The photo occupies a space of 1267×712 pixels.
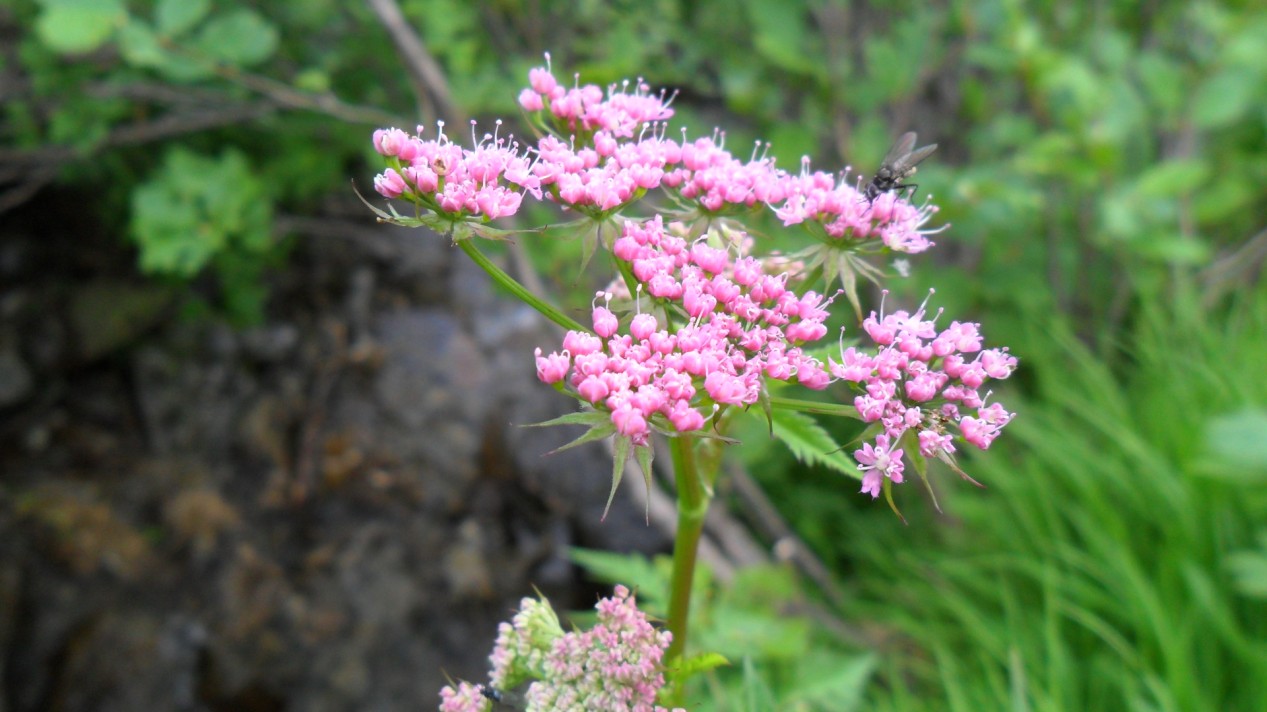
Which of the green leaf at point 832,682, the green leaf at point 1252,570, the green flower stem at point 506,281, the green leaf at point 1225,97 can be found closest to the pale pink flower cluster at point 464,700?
the green flower stem at point 506,281

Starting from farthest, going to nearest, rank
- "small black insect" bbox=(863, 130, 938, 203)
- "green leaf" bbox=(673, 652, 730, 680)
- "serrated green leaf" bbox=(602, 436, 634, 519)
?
"small black insect" bbox=(863, 130, 938, 203) < "green leaf" bbox=(673, 652, 730, 680) < "serrated green leaf" bbox=(602, 436, 634, 519)

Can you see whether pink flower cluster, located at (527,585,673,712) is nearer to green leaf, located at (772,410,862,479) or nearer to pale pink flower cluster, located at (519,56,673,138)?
green leaf, located at (772,410,862,479)

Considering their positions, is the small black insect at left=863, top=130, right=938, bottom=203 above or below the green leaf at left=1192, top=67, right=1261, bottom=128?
below

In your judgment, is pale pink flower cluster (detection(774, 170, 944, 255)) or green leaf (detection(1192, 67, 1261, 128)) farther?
green leaf (detection(1192, 67, 1261, 128))

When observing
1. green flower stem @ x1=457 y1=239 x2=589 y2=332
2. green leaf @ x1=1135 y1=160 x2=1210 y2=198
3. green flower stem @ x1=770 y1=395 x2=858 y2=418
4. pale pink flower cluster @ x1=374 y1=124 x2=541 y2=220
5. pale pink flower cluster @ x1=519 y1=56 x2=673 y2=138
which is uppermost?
green leaf @ x1=1135 y1=160 x2=1210 y2=198

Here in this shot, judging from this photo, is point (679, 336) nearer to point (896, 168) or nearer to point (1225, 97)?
point (896, 168)

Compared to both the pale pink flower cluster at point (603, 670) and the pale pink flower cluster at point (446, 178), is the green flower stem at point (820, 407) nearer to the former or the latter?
the pale pink flower cluster at point (603, 670)

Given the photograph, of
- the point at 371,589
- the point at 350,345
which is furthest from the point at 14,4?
the point at 371,589

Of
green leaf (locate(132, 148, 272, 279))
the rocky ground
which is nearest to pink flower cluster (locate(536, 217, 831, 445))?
green leaf (locate(132, 148, 272, 279))
